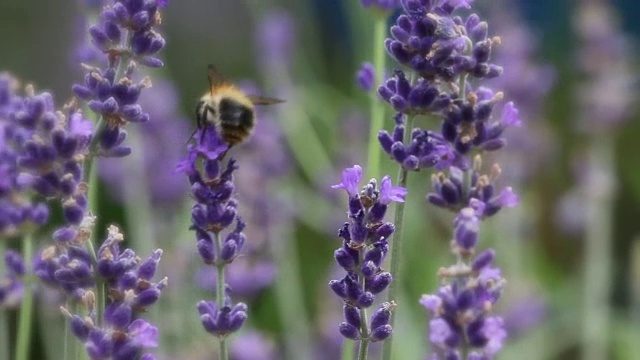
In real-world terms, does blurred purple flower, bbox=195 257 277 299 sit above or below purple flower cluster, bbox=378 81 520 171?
above

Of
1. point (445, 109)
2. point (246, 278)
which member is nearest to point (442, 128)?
point (445, 109)

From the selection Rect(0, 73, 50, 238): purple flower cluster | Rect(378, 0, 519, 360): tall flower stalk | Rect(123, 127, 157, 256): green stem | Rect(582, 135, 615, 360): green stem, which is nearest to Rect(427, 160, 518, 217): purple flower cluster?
Rect(378, 0, 519, 360): tall flower stalk

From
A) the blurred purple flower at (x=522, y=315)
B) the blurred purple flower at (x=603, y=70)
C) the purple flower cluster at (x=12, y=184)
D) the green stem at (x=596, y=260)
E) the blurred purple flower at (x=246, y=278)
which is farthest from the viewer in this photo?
the blurred purple flower at (x=603, y=70)

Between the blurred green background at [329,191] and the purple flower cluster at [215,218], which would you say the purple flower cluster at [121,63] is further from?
the blurred green background at [329,191]

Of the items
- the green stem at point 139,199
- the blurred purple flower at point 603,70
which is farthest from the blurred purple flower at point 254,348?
the blurred purple flower at point 603,70

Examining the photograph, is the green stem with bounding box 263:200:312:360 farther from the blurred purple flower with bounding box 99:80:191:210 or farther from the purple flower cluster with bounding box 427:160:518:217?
the purple flower cluster with bounding box 427:160:518:217

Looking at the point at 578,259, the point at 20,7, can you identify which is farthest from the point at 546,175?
the point at 20,7
